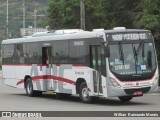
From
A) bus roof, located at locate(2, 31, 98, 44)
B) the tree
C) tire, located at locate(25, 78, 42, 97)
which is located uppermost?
the tree

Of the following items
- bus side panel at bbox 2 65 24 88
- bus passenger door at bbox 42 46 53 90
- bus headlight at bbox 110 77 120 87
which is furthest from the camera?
bus side panel at bbox 2 65 24 88

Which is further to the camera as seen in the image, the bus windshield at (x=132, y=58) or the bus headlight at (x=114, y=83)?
the bus windshield at (x=132, y=58)

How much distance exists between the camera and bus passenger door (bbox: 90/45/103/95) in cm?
2158

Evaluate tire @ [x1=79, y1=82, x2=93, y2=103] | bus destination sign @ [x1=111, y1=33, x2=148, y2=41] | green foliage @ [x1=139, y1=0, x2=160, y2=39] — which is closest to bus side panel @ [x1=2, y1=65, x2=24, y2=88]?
tire @ [x1=79, y1=82, x2=93, y2=103]

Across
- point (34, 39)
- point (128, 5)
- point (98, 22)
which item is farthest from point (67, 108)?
point (98, 22)

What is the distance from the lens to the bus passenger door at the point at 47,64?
25812mm

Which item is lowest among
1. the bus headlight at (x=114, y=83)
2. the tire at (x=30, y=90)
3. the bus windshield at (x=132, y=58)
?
the tire at (x=30, y=90)

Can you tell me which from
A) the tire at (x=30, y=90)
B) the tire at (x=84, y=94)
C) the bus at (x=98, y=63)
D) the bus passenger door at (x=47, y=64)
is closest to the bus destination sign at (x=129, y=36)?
the bus at (x=98, y=63)

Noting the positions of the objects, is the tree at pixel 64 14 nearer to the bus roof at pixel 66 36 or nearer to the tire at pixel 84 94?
the bus roof at pixel 66 36

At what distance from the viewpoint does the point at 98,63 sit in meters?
21.7

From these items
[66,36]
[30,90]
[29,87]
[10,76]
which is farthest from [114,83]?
[10,76]

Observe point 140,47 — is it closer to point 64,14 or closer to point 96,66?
point 96,66

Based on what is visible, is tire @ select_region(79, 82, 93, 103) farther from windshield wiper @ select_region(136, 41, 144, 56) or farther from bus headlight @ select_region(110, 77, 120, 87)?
windshield wiper @ select_region(136, 41, 144, 56)

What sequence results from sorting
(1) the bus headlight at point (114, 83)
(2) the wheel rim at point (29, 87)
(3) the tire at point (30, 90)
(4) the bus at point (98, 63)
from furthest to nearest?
1. (2) the wheel rim at point (29, 87)
2. (3) the tire at point (30, 90)
3. (4) the bus at point (98, 63)
4. (1) the bus headlight at point (114, 83)
